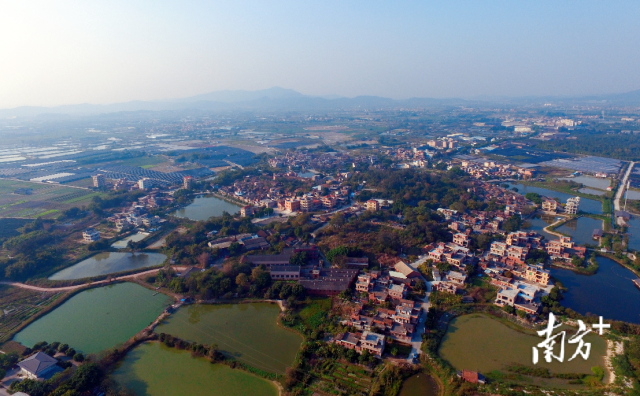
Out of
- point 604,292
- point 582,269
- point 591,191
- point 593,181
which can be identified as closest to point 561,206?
point 591,191

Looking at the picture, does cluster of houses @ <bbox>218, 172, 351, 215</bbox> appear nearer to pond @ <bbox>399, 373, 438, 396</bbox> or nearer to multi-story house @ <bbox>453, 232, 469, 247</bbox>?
multi-story house @ <bbox>453, 232, 469, 247</bbox>

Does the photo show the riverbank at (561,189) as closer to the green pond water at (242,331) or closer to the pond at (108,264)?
the green pond water at (242,331)

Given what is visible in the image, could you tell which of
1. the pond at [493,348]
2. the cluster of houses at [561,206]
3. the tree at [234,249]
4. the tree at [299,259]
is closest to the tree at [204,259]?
the tree at [234,249]

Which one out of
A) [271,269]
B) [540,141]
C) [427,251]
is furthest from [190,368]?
[540,141]

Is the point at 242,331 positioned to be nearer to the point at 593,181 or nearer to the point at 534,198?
the point at 534,198

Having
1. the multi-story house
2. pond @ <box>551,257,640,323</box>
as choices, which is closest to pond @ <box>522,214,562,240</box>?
pond @ <box>551,257,640,323</box>

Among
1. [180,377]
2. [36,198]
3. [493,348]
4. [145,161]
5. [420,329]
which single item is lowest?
[180,377]

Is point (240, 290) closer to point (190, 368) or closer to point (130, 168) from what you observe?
point (190, 368)
